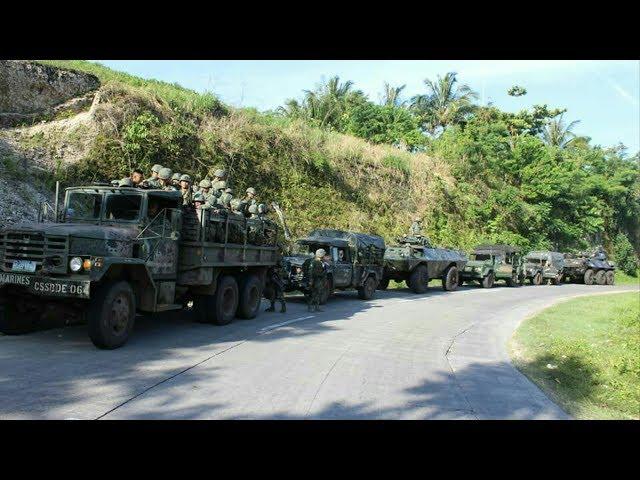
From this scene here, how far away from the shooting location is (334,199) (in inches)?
1073

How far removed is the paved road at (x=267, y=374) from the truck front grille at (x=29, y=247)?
1222 mm

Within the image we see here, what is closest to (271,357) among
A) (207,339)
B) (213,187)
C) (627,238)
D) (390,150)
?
(207,339)

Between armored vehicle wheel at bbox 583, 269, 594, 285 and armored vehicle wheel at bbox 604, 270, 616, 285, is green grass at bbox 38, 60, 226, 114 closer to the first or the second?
armored vehicle wheel at bbox 583, 269, 594, 285

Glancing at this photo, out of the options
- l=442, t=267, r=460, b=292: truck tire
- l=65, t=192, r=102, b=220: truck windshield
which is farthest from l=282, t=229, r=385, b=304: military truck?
l=65, t=192, r=102, b=220: truck windshield

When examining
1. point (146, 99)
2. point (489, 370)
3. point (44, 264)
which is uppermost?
point (146, 99)

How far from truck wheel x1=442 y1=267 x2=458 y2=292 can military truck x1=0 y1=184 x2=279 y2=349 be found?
12.6m

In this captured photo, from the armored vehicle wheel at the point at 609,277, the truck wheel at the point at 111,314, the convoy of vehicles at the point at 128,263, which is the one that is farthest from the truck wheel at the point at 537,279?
the truck wheel at the point at 111,314

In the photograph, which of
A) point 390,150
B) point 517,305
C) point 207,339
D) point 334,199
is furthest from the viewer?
point 390,150

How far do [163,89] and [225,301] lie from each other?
1264 cm

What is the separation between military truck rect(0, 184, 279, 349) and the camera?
783cm

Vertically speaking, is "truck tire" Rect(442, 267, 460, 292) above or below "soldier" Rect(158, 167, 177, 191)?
below

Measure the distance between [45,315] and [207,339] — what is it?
2578 millimetres

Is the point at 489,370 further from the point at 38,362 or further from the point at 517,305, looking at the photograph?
the point at 517,305

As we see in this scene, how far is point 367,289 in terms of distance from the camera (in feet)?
58.4
